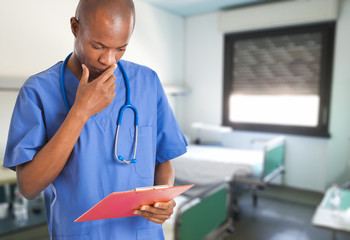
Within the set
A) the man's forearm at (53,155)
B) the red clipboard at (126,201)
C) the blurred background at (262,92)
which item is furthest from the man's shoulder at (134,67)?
the blurred background at (262,92)

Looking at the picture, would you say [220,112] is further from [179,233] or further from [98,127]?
[98,127]

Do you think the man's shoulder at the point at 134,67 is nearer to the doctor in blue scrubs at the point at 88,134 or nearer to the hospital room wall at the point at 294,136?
Answer: the doctor in blue scrubs at the point at 88,134

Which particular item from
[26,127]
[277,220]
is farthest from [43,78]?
[277,220]

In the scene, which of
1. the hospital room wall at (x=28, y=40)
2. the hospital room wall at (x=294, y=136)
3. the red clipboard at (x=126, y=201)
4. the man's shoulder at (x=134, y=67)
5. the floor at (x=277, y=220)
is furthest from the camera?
the hospital room wall at (x=294, y=136)

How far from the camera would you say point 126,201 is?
66 centimetres

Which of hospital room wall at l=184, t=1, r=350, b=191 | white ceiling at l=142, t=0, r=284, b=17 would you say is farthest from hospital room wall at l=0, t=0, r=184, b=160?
hospital room wall at l=184, t=1, r=350, b=191

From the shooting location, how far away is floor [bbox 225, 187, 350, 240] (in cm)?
278

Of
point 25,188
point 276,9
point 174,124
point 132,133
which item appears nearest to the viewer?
point 25,188

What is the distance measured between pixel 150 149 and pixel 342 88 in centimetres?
358

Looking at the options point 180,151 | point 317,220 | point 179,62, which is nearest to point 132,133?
point 180,151

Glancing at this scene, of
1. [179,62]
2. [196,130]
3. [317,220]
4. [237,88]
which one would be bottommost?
[317,220]

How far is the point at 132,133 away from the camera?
791 millimetres

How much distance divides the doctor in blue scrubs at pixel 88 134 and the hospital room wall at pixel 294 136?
355 centimetres

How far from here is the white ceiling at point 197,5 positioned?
384cm
